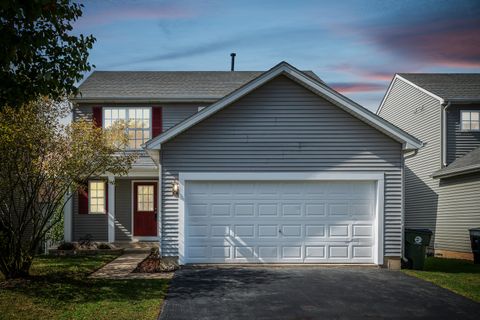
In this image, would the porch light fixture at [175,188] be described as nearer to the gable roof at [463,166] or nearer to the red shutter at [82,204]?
the red shutter at [82,204]

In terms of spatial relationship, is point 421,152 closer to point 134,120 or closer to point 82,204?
point 134,120

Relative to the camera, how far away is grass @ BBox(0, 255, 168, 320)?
9.22 meters

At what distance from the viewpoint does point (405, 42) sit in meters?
21.9

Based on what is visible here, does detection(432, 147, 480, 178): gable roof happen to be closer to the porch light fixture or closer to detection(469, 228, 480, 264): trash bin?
detection(469, 228, 480, 264): trash bin

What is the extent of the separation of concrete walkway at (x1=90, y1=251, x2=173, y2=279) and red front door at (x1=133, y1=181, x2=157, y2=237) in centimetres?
360

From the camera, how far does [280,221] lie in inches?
589

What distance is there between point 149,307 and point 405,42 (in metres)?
16.7

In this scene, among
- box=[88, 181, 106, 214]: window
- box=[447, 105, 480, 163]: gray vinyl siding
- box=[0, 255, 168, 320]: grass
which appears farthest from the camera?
box=[447, 105, 480, 163]: gray vinyl siding

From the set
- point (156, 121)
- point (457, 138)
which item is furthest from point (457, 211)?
point (156, 121)

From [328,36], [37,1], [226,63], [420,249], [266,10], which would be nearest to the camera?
[37,1]

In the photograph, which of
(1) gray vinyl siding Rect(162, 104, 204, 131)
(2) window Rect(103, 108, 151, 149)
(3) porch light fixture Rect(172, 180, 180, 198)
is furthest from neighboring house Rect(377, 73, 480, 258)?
(2) window Rect(103, 108, 151, 149)

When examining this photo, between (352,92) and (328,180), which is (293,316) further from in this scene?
(352,92)

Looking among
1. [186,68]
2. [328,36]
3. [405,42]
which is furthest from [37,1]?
[186,68]

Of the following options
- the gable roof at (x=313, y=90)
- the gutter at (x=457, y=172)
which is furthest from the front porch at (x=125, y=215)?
the gutter at (x=457, y=172)
